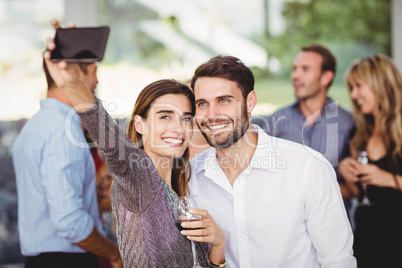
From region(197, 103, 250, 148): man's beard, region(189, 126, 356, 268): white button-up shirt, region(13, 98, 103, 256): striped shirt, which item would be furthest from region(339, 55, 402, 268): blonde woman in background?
region(13, 98, 103, 256): striped shirt

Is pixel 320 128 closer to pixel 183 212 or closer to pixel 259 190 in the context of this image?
pixel 259 190

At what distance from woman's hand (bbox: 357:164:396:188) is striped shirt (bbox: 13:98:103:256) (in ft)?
5.03

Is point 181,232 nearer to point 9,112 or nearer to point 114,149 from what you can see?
point 114,149

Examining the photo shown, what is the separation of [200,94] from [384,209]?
1.48 m

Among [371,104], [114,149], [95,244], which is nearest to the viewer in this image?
[114,149]

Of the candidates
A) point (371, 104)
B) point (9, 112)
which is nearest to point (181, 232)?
point (371, 104)

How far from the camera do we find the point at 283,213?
5.44ft

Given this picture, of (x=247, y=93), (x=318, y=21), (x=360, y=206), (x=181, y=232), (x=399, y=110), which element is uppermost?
(x=318, y=21)

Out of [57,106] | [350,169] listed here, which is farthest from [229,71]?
[350,169]

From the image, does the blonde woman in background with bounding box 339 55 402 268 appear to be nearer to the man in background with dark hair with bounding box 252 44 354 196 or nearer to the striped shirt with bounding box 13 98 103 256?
the man in background with dark hair with bounding box 252 44 354 196

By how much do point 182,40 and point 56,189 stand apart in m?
2.39

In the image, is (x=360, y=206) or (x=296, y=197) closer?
(x=296, y=197)

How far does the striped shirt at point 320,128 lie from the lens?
2.86 meters

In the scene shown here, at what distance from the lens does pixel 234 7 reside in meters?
3.93
